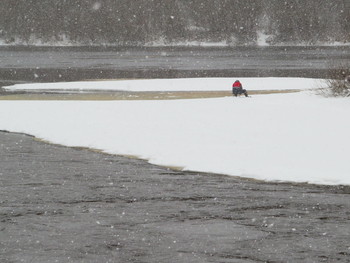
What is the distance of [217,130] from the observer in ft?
61.8

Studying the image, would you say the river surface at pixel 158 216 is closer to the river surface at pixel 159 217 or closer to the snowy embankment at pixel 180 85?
the river surface at pixel 159 217

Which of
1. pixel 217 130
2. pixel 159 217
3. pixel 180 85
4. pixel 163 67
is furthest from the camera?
pixel 163 67

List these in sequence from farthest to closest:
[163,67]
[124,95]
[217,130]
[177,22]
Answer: [177,22], [163,67], [124,95], [217,130]

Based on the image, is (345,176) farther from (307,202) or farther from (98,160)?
(98,160)

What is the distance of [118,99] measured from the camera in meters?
27.9

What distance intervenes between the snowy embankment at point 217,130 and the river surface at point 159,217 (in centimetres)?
106

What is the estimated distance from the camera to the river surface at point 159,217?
915cm

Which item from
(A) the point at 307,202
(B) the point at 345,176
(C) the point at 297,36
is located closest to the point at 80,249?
(A) the point at 307,202

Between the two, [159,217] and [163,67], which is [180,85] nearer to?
[163,67]

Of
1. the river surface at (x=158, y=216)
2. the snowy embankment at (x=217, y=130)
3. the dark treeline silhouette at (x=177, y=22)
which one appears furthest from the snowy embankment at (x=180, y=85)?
the dark treeline silhouette at (x=177, y=22)

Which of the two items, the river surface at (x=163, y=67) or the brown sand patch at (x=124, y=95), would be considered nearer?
the brown sand patch at (x=124, y=95)

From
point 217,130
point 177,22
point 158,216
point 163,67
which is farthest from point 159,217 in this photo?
point 177,22

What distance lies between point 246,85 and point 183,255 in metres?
26.2

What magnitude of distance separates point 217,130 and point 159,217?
26.8ft
